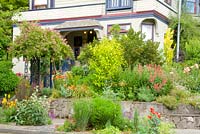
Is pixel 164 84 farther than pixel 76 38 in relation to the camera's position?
No

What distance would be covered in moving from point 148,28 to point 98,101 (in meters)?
13.2

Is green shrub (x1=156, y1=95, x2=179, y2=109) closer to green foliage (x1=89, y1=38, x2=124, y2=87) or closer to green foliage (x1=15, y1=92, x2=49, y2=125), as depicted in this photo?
green foliage (x1=89, y1=38, x2=124, y2=87)

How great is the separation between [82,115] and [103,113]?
25.1 inches

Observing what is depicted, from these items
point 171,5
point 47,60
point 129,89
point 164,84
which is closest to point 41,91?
point 47,60

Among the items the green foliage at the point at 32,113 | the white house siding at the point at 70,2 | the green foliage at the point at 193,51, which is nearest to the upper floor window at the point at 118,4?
the white house siding at the point at 70,2

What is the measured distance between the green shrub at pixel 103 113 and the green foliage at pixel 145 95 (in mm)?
3207

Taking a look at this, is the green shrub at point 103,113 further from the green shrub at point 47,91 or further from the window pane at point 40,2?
the window pane at point 40,2

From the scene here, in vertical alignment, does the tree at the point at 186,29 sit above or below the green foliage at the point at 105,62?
above

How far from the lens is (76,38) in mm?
29453

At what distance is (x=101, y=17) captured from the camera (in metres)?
25.4

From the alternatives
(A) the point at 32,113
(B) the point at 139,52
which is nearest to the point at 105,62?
(B) the point at 139,52

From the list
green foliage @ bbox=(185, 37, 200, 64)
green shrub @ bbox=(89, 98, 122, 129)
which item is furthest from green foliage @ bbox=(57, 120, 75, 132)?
green foliage @ bbox=(185, 37, 200, 64)

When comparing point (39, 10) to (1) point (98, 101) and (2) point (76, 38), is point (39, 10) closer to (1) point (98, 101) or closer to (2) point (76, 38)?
(2) point (76, 38)

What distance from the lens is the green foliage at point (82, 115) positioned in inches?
466
